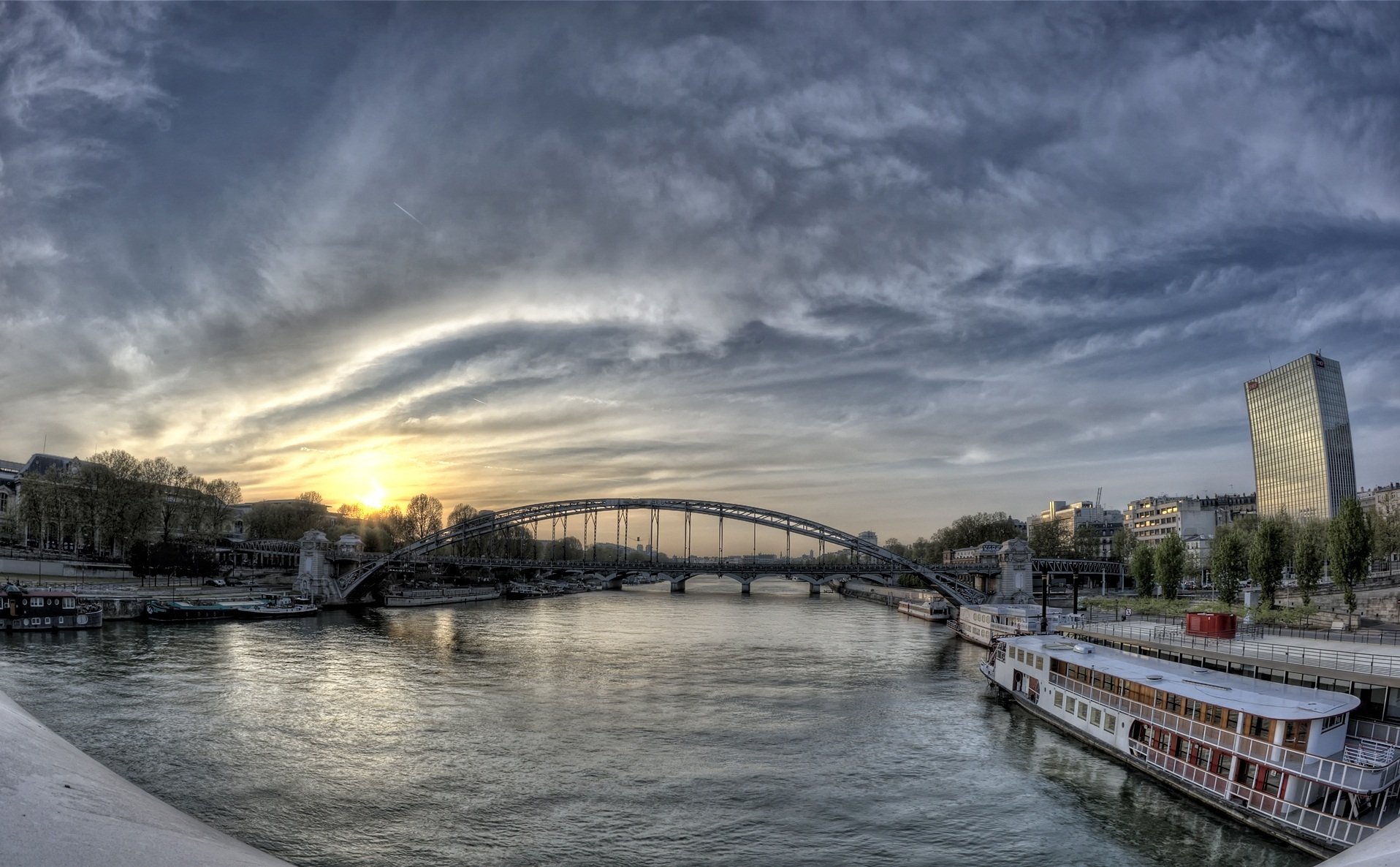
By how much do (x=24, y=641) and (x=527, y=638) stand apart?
23.6 metres

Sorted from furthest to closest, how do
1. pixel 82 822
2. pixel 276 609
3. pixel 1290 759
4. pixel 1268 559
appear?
pixel 276 609 → pixel 1268 559 → pixel 1290 759 → pixel 82 822

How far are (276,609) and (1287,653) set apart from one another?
57.5 metres

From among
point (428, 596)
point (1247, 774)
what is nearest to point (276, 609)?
point (428, 596)

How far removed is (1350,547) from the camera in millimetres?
41250

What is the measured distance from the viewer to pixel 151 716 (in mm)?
Answer: 23531

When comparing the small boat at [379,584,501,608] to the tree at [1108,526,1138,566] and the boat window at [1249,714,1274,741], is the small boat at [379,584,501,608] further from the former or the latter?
the tree at [1108,526,1138,566]

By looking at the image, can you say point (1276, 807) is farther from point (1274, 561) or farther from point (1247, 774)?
point (1274, 561)

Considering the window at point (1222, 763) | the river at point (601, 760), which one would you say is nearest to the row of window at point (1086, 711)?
the river at point (601, 760)

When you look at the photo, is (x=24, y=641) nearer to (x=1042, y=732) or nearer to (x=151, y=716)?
(x=151, y=716)

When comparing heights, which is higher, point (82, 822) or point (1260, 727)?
point (82, 822)

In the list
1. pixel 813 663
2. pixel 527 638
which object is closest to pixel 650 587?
pixel 527 638

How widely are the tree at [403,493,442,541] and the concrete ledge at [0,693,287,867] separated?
107 metres

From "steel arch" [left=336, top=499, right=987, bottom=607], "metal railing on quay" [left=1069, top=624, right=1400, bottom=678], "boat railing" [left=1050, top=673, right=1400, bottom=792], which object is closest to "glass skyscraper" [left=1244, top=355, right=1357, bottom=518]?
"steel arch" [left=336, top=499, right=987, bottom=607]

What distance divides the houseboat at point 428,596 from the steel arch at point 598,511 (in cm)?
315
